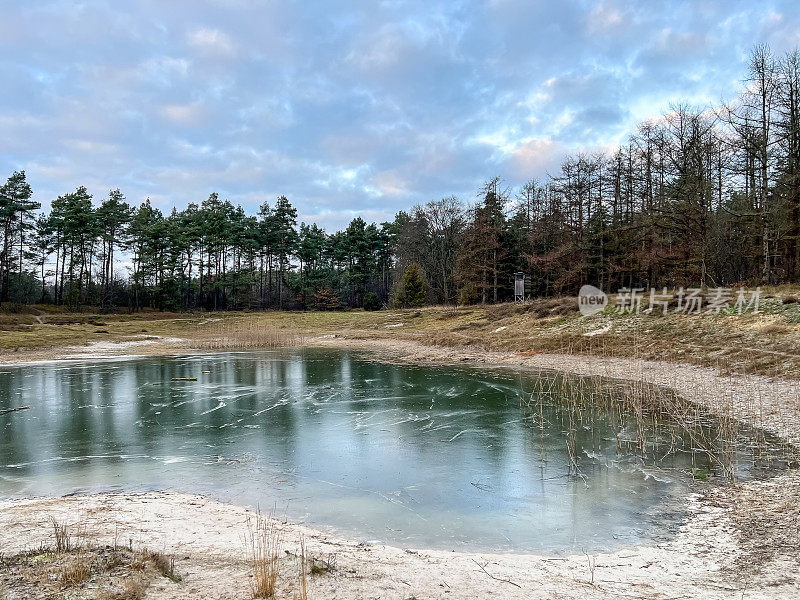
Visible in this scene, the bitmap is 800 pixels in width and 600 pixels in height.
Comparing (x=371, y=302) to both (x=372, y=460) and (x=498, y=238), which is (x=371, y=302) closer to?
(x=498, y=238)

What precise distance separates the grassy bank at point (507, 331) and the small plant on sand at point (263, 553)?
13.2m

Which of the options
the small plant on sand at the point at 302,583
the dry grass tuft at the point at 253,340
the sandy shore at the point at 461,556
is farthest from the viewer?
the dry grass tuft at the point at 253,340

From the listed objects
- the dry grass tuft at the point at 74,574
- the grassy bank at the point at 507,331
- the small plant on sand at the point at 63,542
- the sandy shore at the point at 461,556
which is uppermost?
the grassy bank at the point at 507,331

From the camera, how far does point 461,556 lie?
4.68 meters

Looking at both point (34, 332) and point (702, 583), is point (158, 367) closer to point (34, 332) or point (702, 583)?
point (34, 332)

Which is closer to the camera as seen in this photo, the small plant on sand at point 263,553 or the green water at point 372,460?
the small plant on sand at point 263,553

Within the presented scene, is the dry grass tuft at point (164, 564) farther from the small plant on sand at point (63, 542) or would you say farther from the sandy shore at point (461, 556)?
the small plant on sand at point (63, 542)

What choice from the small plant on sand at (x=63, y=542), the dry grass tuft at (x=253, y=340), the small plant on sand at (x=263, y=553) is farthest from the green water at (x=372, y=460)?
the dry grass tuft at (x=253, y=340)

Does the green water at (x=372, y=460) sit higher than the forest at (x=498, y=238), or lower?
lower

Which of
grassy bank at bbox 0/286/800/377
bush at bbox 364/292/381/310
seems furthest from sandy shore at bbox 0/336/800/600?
bush at bbox 364/292/381/310

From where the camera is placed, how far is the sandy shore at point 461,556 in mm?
3762

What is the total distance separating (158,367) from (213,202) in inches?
2030

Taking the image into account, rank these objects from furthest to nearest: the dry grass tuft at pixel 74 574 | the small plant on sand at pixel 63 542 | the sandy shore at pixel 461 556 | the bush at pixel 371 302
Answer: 1. the bush at pixel 371 302
2. the small plant on sand at pixel 63 542
3. the sandy shore at pixel 461 556
4. the dry grass tuft at pixel 74 574

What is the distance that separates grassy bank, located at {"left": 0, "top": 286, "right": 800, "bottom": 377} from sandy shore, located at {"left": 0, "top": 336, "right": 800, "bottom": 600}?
9.69 meters
